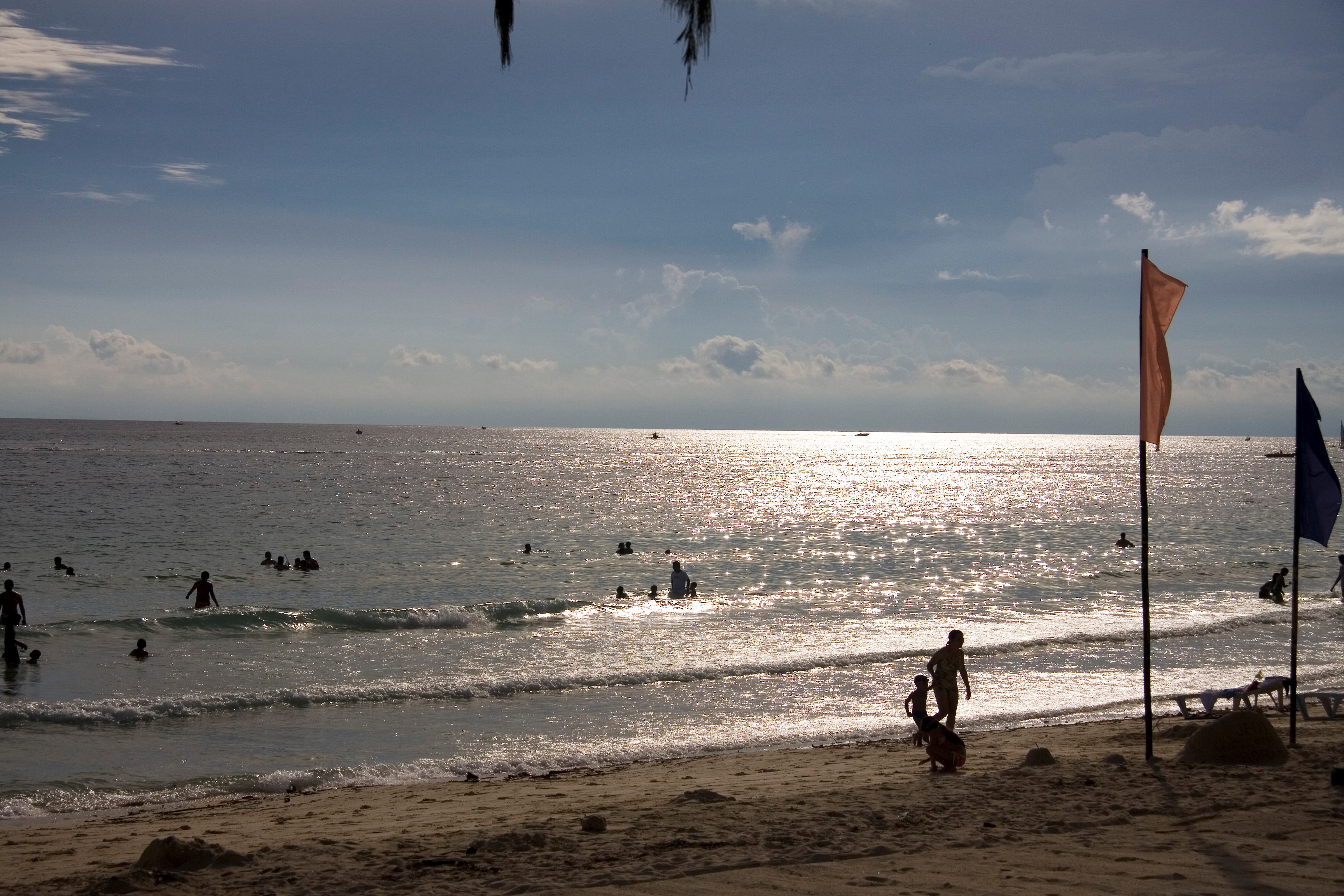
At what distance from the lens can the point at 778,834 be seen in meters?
7.84

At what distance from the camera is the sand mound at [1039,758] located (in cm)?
1043

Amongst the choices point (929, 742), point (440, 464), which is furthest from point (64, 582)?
point (440, 464)

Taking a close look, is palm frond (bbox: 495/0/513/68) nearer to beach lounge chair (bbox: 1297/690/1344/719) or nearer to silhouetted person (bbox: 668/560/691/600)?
beach lounge chair (bbox: 1297/690/1344/719)

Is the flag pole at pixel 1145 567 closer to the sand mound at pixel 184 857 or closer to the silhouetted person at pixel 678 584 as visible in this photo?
the sand mound at pixel 184 857

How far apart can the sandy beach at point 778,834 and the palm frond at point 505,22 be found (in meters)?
5.78

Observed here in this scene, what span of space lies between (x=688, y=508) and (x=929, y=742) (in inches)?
2344

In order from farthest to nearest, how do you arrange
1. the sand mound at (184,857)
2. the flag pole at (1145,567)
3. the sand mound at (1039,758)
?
the sand mound at (1039,758)
the flag pole at (1145,567)
the sand mound at (184,857)

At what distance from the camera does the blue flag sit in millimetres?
9391

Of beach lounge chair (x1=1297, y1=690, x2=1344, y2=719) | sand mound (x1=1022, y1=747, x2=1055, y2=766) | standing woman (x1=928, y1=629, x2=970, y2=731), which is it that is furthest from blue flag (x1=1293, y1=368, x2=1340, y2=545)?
beach lounge chair (x1=1297, y1=690, x2=1344, y2=719)

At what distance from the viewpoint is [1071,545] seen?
4731 cm

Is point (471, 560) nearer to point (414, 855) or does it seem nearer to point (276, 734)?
point (276, 734)

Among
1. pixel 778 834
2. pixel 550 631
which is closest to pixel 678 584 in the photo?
pixel 550 631

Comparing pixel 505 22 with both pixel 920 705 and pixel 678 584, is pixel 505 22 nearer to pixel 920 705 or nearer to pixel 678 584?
pixel 920 705

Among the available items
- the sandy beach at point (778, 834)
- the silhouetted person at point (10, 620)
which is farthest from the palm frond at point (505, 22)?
the silhouetted person at point (10, 620)
